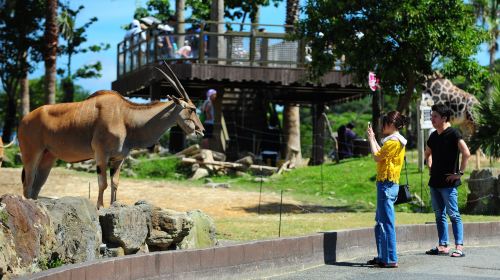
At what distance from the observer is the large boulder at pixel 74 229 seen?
9.09 m

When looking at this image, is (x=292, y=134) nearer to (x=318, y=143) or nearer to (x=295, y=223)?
(x=318, y=143)

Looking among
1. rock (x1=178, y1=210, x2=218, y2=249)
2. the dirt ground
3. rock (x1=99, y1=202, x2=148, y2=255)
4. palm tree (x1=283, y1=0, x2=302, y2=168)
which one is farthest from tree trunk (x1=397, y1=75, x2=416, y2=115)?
rock (x1=99, y1=202, x2=148, y2=255)

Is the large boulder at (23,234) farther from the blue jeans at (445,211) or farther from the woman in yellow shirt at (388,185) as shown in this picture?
the blue jeans at (445,211)

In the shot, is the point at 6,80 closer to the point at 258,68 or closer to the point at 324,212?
the point at 258,68

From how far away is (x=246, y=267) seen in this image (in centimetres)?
1079

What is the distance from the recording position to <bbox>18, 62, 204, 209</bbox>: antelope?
14594 mm

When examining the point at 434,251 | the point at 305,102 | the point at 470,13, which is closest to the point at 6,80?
the point at 305,102

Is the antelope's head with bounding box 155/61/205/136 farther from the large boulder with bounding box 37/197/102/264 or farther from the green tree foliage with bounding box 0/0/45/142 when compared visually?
the green tree foliage with bounding box 0/0/45/142

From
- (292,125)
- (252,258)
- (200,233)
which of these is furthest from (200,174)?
(252,258)

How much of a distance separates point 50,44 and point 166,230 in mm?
18745

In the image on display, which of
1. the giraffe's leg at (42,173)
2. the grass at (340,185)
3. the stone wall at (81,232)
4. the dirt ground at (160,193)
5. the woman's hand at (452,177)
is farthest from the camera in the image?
the grass at (340,185)

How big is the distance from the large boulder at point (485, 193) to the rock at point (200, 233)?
32.3ft

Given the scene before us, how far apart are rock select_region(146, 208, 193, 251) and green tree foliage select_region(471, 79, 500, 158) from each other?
1167 cm

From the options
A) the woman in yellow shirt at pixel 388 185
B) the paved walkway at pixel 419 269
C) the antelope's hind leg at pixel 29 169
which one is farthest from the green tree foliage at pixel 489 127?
the antelope's hind leg at pixel 29 169
